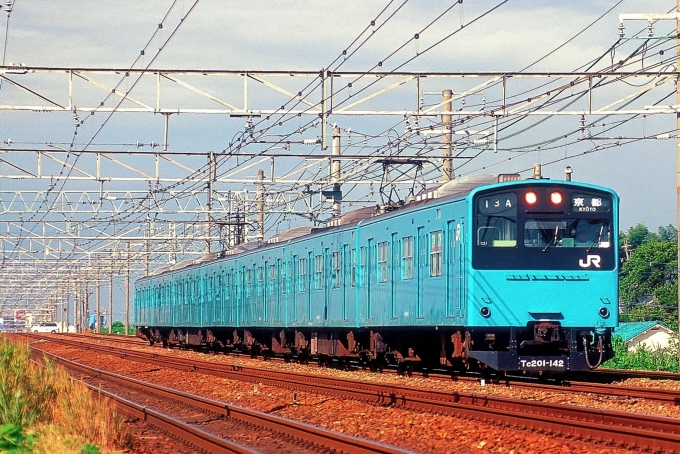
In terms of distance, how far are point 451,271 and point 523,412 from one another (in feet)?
15.7

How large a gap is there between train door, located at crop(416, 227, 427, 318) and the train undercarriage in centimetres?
43

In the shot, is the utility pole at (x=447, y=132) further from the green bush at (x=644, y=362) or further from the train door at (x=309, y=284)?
the green bush at (x=644, y=362)

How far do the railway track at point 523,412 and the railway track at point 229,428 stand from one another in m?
2.17

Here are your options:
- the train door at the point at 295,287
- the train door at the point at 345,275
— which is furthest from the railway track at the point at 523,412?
the train door at the point at 295,287

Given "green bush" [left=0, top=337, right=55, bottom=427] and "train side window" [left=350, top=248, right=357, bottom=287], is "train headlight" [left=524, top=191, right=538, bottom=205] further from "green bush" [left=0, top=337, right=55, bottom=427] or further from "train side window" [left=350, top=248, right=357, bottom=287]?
"green bush" [left=0, top=337, right=55, bottom=427]

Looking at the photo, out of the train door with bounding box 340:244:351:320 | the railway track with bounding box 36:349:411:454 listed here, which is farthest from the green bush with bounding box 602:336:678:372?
the railway track with bounding box 36:349:411:454

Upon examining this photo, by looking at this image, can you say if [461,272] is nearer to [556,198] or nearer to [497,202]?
[497,202]

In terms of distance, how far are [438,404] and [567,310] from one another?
400 centimetres

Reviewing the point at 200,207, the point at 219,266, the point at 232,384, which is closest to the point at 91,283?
the point at 200,207

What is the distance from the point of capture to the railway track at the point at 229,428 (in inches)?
438

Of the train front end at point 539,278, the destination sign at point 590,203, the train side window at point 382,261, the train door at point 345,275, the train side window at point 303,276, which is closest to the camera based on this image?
the train front end at point 539,278

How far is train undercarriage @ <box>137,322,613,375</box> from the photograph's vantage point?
17.5 metres

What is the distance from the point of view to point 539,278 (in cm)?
1753

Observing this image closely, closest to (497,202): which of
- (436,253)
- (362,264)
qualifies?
(436,253)
